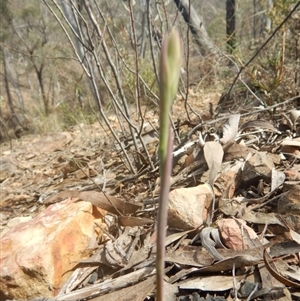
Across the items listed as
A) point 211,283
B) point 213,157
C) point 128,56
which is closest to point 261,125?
point 213,157

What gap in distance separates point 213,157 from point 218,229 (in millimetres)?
309

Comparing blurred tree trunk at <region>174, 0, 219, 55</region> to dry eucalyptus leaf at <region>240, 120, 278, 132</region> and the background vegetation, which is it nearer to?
the background vegetation

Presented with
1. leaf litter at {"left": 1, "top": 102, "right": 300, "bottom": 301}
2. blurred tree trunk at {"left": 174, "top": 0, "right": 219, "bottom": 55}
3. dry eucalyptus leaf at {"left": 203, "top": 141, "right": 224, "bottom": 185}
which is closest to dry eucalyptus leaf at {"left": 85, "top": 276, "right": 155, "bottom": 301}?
leaf litter at {"left": 1, "top": 102, "right": 300, "bottom": 301}

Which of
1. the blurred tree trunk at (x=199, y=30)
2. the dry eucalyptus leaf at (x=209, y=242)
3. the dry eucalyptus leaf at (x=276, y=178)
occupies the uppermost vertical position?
the blurred tree trunk at (x=199, y=30)

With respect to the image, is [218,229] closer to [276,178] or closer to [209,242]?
[209,242]

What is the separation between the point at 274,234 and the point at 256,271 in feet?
0.43

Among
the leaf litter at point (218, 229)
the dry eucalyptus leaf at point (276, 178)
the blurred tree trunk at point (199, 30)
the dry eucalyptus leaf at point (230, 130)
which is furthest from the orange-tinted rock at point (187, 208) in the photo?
the blurred tree trunk at point (199, 30)

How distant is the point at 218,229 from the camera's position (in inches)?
33.2

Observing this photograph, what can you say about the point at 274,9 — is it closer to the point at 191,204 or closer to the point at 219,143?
the point at 219,143

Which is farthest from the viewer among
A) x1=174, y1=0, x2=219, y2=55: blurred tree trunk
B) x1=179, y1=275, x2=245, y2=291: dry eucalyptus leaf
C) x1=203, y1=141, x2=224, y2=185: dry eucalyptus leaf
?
x1=174, y1=0, x2=219, y2=55: blurred tree trunk

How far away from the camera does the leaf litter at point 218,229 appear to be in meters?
0.73

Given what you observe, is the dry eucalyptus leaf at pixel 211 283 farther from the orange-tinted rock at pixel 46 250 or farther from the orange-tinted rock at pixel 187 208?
the orange-tinted rock at pixel 46 250

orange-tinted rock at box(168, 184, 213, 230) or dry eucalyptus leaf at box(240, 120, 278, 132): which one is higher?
dry eucalyptus leaf at box(240, 120, 278, 132)

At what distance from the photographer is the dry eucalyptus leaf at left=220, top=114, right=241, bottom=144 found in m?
1.24
